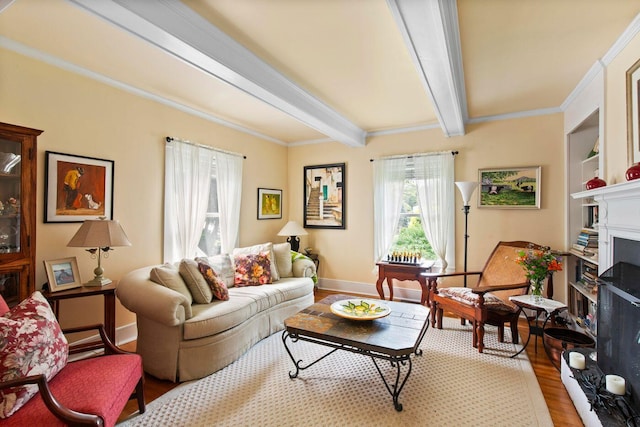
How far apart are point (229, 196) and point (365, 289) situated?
252 cm

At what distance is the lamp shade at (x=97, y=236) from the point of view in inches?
94.5

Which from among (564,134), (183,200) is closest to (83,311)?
(183,200)

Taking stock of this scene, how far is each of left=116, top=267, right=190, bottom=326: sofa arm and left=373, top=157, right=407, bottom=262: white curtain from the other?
2.99 meters

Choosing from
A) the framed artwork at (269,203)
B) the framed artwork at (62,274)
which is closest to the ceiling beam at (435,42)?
the framed artwork at (269,203)

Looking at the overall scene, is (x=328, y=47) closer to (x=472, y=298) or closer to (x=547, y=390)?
(x=472, y=298)

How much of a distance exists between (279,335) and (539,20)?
11.2 feet

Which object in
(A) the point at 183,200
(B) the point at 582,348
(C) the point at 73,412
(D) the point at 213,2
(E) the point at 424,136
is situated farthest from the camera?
(E) the point at 424,136

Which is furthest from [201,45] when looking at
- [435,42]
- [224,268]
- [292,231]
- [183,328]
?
[292,231]

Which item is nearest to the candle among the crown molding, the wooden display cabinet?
the wooden display cabinet

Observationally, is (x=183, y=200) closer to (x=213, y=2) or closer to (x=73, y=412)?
(x=213, y=2)

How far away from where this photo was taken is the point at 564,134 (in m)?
3.54

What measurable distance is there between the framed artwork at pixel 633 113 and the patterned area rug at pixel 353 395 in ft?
5.94

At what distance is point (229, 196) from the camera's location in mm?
4145

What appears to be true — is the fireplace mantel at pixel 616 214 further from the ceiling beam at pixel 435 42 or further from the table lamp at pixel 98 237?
the table lamp at pixel 98 237
